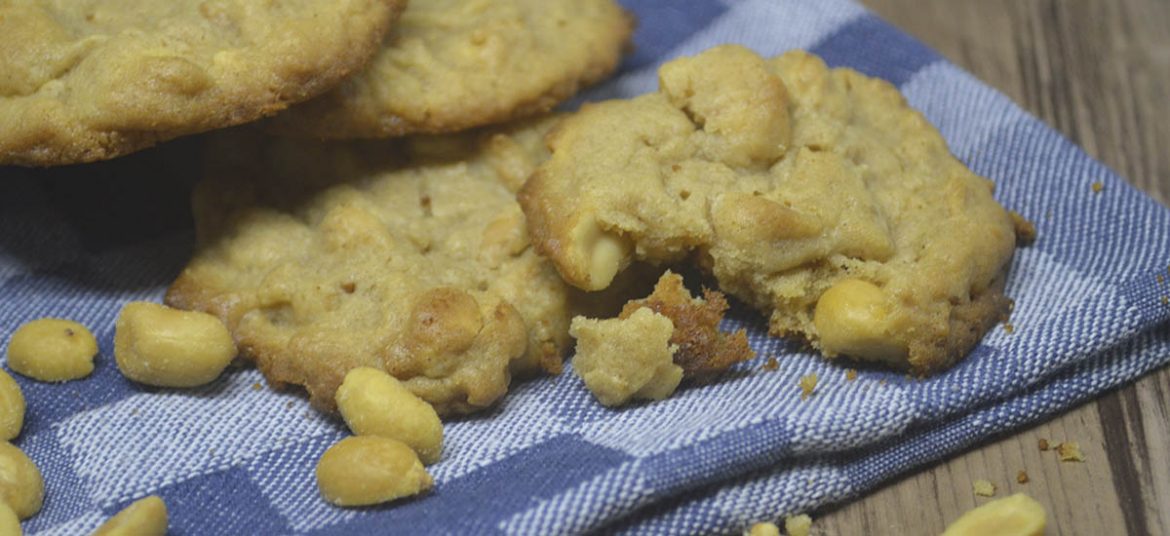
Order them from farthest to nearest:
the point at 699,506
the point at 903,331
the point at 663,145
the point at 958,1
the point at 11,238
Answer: the point at 958,1 → the point at 11,238 → the point at 663,145 → the point at 903,331 → the point at 699,506

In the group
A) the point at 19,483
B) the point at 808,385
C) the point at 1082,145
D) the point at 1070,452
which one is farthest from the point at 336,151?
the point at 1082,145

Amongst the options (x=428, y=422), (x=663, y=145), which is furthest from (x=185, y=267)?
(x=663, y=145)

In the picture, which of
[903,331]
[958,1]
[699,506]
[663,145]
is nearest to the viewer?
[699,506]

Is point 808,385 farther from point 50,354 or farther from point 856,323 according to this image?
point 50,354

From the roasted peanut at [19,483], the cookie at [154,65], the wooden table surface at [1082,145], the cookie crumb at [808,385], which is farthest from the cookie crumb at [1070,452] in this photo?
the roasted peanut at [19,483]

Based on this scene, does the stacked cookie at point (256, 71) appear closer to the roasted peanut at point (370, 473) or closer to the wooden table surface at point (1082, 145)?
the roasted peanut at point (370, 473)

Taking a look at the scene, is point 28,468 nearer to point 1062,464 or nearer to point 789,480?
point 789,480
